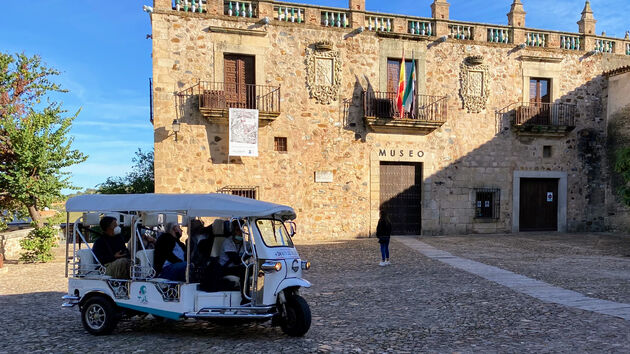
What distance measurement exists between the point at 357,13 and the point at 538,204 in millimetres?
11594

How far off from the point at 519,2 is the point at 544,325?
1759cm

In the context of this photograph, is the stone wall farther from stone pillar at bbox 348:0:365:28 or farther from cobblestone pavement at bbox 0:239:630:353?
stone pillar at bbox 348:0:365:28

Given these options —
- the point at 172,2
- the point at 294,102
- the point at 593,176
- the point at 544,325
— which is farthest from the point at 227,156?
the point at 593,176

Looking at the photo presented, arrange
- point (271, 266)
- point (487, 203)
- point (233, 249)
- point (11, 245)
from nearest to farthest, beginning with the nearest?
point (271, 266)
point (233, 249)
point (11, 245)
point (487, 203)

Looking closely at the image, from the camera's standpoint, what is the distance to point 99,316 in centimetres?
593

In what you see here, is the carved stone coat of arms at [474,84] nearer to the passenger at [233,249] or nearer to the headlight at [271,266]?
the passenger at [233,249]

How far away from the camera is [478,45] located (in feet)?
62.3

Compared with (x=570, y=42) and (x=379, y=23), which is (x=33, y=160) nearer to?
(x=379, y=23)

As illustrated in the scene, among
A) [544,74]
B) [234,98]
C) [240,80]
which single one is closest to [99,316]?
[234,98]

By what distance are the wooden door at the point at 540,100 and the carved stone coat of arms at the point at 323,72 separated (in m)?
8.86

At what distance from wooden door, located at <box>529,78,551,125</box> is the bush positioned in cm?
1872

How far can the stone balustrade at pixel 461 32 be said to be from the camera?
61.8 feet

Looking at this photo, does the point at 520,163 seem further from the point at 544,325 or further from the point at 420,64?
the point at 544,325

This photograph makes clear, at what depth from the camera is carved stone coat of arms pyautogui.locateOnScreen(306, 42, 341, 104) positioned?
56.7ft
